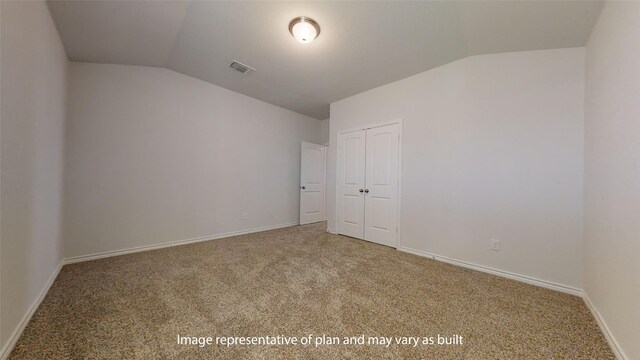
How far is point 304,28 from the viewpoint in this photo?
6.91 ft

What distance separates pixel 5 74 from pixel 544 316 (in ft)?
12.9

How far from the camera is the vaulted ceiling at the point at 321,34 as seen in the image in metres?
1.92

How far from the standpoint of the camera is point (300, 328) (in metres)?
1.50

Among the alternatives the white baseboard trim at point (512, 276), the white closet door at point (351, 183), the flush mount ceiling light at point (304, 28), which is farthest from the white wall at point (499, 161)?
the flush mount ceiling light at point (304, 28)

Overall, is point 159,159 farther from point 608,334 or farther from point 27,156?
point 608,334

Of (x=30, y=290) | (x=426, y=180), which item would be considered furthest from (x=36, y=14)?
(x=426, y=180)

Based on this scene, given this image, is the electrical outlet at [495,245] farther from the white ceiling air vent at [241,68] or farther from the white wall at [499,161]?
the white ceiling air vent at [241,68]

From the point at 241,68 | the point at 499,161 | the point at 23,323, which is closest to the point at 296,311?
the point at 23,323

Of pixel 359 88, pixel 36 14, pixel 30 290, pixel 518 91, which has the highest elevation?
pixel 359 88

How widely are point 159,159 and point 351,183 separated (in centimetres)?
304

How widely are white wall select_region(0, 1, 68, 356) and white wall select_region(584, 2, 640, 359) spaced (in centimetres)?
359

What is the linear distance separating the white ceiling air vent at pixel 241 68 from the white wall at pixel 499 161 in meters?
2.24

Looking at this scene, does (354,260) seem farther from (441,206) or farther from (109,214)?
(109,214)

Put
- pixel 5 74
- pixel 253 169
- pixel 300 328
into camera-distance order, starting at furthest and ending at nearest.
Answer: pixel 253 169 < pixel 300 328 < pixel 5 74
